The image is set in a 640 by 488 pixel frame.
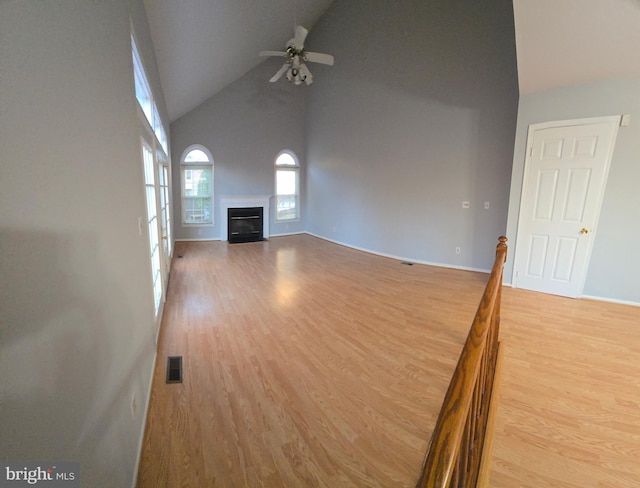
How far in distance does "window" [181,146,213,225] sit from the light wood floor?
407cm

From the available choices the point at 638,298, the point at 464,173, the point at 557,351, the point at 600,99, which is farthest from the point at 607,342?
the point at 464,173

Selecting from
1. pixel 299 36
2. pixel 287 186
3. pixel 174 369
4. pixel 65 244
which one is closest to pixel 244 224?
pixel 287 186

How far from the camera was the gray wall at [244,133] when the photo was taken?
7293mm

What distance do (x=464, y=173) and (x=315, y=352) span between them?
427 cm

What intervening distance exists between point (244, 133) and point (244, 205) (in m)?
1.99

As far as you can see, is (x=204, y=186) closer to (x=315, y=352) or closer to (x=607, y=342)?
(x=315, y=352)

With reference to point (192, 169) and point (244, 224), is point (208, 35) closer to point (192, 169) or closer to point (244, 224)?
point (192, 169)

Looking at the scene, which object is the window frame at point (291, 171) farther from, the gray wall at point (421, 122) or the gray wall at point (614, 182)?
the gray wall at point (614, 182)

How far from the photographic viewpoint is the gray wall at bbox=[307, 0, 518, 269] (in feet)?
15.2

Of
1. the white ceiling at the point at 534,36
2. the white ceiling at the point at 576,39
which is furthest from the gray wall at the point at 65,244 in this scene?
the white ceiling at the point at 576,39

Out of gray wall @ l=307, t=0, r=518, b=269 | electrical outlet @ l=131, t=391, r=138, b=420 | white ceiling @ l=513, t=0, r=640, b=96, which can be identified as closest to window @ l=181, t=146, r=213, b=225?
gray wall @ l=307, t=0, r=518, b=269

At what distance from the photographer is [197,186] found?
24.8 feet

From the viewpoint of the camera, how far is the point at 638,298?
3533 mm

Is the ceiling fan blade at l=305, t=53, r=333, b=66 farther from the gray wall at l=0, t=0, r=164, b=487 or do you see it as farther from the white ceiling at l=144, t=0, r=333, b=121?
the gray wall at l=0, t=0, r=164, b=487
